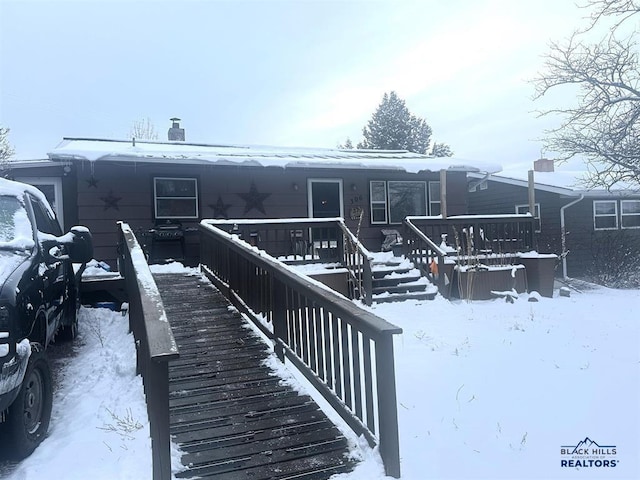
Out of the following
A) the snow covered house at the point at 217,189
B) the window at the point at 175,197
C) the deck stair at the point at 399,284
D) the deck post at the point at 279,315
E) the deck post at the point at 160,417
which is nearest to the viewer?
the deck post at the point at 160,417

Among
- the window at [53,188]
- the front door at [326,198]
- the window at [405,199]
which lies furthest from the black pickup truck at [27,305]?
the window at [405,199]

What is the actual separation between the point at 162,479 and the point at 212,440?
651mm

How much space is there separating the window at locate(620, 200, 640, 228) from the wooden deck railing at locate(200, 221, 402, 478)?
1496 cm

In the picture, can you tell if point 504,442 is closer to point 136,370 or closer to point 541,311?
point 136,370

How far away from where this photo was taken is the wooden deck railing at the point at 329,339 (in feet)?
8.09

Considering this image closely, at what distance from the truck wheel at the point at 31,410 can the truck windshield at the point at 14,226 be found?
92cm

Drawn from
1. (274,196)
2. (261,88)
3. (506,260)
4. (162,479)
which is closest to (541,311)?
(506,260)

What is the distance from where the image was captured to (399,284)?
7.95 meters

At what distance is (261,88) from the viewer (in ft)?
71.2

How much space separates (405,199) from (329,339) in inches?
343

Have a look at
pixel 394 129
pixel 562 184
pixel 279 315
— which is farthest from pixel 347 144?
pixel 279 315

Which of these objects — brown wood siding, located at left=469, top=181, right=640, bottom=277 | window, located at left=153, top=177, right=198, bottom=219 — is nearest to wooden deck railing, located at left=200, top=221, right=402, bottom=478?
window, located at left=153, top=177, right=198, bottom=219

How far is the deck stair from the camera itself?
762 cm

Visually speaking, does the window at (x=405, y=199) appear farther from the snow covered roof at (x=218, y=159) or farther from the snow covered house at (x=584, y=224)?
the snow covered house at (x=584, y=224)
